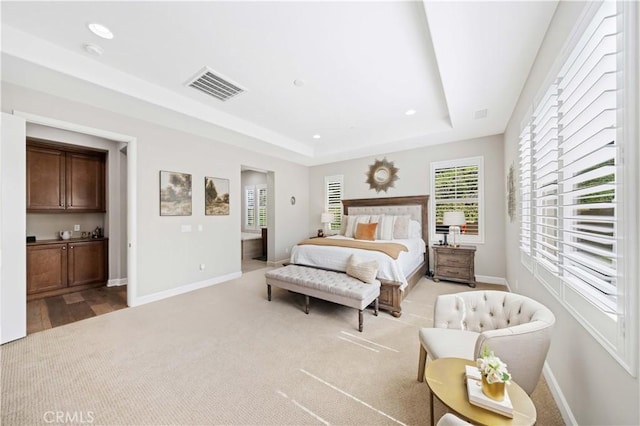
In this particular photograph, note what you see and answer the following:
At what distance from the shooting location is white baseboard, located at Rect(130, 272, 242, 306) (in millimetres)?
3592

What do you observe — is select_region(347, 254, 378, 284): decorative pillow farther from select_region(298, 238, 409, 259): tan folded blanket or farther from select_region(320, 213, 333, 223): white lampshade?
select_region(320, 213, 333, 223): white lampshade

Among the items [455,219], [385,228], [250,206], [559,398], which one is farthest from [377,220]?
[250,206]

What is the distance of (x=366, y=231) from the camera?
4.97 meters

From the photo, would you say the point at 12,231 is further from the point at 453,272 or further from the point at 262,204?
the point at 453,272

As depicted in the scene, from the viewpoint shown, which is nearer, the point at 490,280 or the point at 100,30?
the point at 100,30

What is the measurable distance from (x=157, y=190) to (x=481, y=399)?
4491 mm

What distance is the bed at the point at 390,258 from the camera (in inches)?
128

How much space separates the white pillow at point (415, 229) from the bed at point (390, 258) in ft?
0.07

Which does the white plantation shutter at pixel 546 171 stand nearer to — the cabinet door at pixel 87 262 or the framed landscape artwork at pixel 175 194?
the framed landscape artwork at pixel 175 194

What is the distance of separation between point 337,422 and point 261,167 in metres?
5.03

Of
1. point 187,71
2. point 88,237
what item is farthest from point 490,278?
point 88,237

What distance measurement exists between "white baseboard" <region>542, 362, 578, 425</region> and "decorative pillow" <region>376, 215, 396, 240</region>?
306 cm

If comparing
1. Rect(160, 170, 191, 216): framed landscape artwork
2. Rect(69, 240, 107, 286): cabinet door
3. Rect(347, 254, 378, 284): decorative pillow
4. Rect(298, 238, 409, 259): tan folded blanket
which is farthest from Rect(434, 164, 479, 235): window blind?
Rect(69, 240, 107, 286): cabinet door

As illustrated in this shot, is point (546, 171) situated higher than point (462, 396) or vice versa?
point (546, 171)
